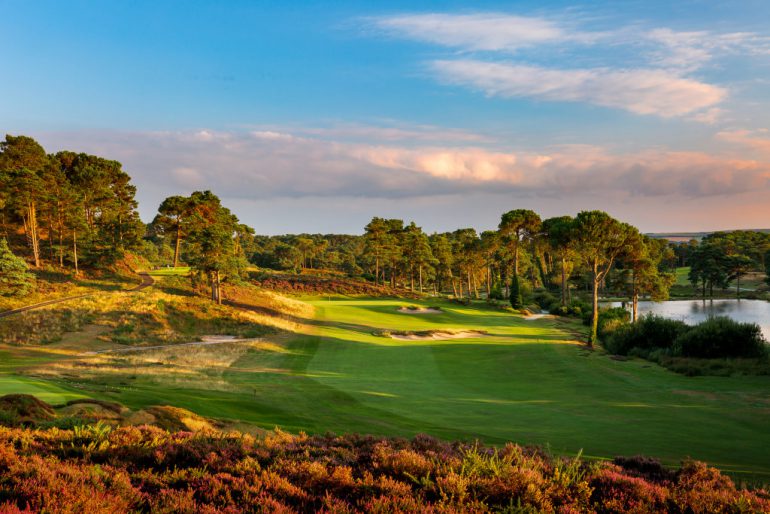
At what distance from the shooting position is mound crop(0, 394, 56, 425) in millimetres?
8555

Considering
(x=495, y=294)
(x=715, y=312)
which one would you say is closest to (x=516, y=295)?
(x=495, y=294)

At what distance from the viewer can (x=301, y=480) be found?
641 centimetres

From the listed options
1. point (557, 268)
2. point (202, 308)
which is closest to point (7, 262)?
point (202, 308)

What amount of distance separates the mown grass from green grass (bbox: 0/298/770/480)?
7 centimetres

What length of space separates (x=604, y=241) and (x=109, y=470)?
154ft

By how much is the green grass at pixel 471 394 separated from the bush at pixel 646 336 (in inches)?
101

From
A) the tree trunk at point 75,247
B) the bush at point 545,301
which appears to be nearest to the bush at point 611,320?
the bush at point 545,301

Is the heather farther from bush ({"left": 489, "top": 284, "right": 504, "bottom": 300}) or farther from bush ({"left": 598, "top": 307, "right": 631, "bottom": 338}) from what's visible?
bush ({"left": 489, "top": 284, "right": 504, "bottom": 300})

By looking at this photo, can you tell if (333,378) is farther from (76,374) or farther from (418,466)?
(418,466)

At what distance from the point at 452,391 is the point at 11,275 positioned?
1706 inches

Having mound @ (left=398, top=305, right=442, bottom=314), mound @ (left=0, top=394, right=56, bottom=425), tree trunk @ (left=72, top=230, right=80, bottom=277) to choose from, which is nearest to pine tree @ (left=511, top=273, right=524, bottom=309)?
mound @ (left=398, top=305, right=442, bottom=314)

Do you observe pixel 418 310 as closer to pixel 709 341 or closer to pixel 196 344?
pixel 196 344

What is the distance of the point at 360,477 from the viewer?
6750 millimetres

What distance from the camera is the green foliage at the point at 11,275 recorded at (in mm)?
41781
